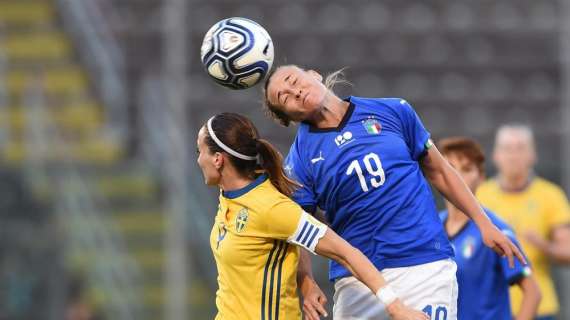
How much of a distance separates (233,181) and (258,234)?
268 millimetres

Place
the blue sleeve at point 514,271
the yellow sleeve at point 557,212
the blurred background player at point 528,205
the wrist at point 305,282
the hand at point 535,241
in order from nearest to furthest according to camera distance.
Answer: the wrist at point 305,282 < the blue sleeve at point 514,271 < the hand at point 535,241 < the blurred background player at point 528,205 < the yellow sleeve at point 557,212

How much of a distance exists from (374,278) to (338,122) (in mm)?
836

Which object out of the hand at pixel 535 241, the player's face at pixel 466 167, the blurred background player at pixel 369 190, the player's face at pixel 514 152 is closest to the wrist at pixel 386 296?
the blurred background player at pixel 369 190

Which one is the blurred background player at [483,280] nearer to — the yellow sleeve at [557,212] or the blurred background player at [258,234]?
the blurred background player at [258,234]

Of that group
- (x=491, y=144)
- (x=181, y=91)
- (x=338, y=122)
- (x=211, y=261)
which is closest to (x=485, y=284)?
(x=338, y=122)

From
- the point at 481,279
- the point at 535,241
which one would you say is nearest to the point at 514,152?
the point at 535,241

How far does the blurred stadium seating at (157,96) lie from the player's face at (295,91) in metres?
5.64

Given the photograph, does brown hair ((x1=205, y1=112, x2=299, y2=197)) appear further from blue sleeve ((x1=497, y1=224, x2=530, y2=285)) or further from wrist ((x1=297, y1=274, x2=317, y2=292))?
blue sleeve ((x1=497, y1=224, x2=530, y2=285))

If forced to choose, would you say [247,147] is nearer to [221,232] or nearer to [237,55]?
[221,232]

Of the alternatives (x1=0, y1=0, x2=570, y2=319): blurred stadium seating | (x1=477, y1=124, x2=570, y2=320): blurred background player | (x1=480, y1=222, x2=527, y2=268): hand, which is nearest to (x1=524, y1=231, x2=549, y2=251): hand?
(x1=477, y1=124, x2=570, y2=320): blurred background player

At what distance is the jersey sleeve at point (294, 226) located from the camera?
481cm

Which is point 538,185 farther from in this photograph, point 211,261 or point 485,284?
point 211,261

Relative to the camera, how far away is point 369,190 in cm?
521

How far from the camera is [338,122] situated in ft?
17.4
